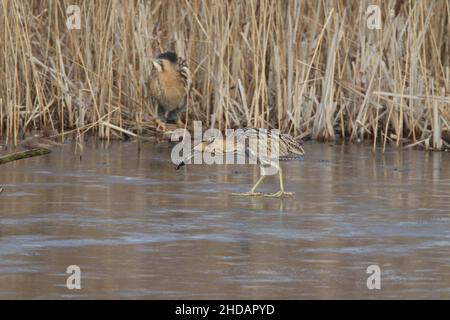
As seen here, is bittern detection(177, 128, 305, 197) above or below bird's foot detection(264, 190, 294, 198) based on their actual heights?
above

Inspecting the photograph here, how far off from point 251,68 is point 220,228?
6.20 m

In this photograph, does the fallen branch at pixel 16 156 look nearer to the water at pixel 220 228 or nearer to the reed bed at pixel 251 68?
the water at pixel 220 228

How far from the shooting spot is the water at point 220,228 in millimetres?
6492

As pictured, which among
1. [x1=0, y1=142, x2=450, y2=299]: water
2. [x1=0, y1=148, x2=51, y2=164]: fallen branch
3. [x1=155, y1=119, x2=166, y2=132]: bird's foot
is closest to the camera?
[x1=0, y1=142, x2=450, y2=299]: water

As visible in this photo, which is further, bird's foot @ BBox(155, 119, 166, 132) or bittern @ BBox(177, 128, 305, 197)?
bird's foot @ BBox(155, 119, 166, 132)

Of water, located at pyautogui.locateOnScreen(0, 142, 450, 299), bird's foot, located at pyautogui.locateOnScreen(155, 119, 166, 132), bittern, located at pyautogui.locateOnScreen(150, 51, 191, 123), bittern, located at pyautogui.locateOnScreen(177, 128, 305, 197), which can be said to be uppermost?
bittern, located at pyautogui.locateOnScreen(150, 51, 191, 123)

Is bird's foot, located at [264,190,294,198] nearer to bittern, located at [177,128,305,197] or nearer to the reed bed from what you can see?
bittern, located at [177,128,305,197]

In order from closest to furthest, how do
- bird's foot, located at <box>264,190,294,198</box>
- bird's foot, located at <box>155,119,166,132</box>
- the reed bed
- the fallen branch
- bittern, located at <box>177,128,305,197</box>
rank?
the fallen branch < bird's foot, located at <box>264,190,294,198</box> < bittern, located at <box>177,128,305,197</box> < the reed bed < bird's foot, located at <box>155,119,166,132</box>

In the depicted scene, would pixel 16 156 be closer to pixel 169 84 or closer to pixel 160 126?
pixel 160 126

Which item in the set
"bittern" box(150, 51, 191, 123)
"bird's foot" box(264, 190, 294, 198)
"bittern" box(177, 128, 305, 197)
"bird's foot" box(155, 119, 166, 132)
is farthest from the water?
"bittern" box(150, 51, 191, 123)

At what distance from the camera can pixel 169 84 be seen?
14.0 m

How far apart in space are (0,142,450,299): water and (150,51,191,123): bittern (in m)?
1.73

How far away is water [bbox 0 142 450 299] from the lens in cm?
649

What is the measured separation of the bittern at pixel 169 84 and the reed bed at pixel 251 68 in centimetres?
16
